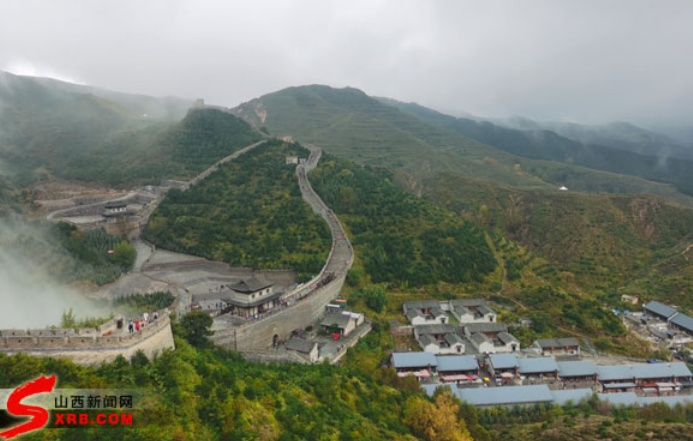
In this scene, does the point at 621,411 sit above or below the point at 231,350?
below

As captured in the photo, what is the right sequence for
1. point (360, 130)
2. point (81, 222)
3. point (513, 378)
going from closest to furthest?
point (513, 378) < point (81, 222) < point (360, 130)

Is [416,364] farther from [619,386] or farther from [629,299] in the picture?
[629,299]

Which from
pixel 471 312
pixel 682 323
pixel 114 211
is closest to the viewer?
pixel 471 312

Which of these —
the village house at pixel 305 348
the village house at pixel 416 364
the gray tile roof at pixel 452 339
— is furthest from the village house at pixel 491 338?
the village house at pixel 305 348

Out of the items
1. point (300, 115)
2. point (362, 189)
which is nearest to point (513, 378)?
point (362, 189)

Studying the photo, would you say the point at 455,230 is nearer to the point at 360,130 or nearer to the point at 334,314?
the point at 334,314

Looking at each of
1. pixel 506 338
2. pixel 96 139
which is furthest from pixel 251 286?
pixel 96 139

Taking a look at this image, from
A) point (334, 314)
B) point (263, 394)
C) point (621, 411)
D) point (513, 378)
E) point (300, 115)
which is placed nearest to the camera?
point (263, 394)

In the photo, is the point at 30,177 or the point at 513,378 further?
the point at 30,177

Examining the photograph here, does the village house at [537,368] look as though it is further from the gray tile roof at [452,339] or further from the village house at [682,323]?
the village house at [682,323]
